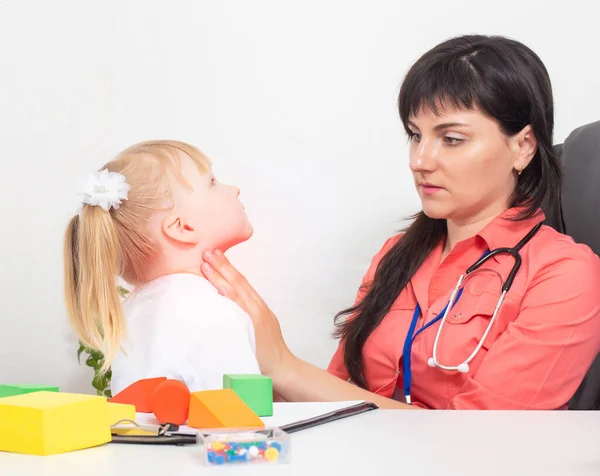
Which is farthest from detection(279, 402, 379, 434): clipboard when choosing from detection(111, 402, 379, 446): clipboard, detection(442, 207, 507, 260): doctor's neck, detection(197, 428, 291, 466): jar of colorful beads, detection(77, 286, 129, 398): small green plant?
detection(77, 286, 129, 398): small green plant

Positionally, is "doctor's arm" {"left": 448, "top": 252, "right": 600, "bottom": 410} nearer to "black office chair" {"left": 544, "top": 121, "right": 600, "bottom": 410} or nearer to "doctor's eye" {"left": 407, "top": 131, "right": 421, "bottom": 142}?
"black office chair" {"left": 544, "top": 121, "right": 600, "bottom": 410}

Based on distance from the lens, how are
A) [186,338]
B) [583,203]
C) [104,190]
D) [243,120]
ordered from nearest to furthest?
[186,338], [104,190], [583,203], [243,120]

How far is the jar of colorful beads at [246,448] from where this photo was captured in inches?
37.7

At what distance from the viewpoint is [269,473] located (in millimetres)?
917

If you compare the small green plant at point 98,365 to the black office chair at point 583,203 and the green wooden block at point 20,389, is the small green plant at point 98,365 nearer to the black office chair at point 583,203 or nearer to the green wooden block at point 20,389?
the green wooden block at point 20,389

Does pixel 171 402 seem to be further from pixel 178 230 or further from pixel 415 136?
pixel 415 136

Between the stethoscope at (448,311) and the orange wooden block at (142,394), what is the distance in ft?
2.33

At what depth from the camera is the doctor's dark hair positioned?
6.05ft

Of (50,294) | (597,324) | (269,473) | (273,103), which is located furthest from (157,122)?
(269,473)

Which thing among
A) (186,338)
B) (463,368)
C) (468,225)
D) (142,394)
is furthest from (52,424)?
(468,225)

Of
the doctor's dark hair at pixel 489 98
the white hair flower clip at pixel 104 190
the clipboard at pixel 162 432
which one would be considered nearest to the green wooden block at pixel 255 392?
the clipboard at pixel 162 432

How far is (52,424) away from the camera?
99 cm

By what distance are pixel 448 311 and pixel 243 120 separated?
1.05m

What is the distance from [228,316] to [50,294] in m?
1.26
